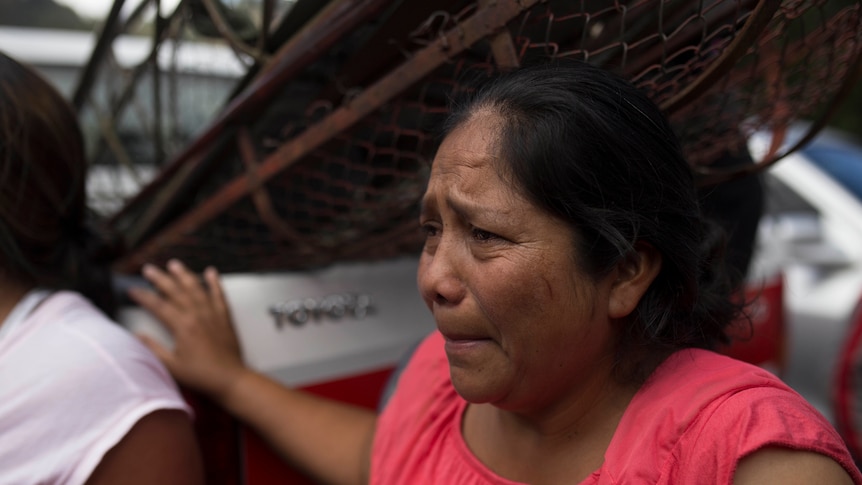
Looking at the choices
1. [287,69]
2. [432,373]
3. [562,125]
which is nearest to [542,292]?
[562,125]

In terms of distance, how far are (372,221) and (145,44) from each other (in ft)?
8.12

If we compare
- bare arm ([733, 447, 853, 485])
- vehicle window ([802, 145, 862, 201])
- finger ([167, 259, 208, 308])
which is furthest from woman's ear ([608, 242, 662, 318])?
vehicle window ([802, 145, 862, 201])

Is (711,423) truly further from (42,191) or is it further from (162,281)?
(42,191)

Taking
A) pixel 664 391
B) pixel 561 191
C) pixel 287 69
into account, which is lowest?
pixel 664 391

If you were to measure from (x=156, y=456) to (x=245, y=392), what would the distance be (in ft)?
0.81

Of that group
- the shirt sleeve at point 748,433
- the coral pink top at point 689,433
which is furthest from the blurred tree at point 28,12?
the shirt sleeve at point 748,433

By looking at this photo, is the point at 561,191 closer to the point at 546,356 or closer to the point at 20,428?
the point at 546,356

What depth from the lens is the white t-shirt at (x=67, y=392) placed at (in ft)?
3.92

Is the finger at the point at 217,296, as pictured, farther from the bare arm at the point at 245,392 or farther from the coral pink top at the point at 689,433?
the coral pink top at the point at 689,433

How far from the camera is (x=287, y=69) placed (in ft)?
4.58

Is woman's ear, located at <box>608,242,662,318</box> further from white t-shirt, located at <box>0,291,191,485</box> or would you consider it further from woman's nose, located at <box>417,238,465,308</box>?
white t-shirt, located at <box>0,291,191,485</box>

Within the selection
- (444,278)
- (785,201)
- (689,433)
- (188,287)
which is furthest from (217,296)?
(785,201)

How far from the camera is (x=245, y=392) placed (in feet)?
4.87

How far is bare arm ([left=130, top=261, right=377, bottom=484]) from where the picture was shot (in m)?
1.43
